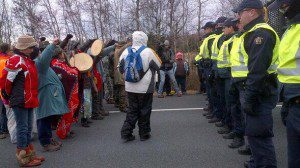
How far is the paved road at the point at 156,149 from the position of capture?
16.4 feet

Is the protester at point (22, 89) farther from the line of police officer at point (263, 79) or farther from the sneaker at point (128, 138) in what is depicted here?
the line of police officer at point (263, 79)

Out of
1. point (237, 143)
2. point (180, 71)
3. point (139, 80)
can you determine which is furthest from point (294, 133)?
point (180, 71)

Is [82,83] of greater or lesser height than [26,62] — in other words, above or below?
below

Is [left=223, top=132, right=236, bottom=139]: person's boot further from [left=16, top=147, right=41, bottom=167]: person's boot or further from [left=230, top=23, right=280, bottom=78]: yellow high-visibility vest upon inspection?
[left=16, top=147, right=41, bottom=167]: person's boot

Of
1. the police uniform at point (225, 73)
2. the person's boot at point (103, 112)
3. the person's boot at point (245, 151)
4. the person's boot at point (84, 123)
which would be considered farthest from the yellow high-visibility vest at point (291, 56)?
the person's boot at point (103, 112)

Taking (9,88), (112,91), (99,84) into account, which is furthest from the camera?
(112,91)

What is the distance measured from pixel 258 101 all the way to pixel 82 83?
14.2 ft

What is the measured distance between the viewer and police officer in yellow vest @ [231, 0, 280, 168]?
358 centimetres

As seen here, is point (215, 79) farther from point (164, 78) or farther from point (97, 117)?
point (164, 78)

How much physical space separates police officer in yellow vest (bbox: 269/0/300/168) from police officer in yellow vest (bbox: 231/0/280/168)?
0.57 metres

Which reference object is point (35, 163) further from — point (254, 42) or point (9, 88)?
point (254, 42)

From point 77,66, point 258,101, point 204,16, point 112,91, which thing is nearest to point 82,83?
point 77,66

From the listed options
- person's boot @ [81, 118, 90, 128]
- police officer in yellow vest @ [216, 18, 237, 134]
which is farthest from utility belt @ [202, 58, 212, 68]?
person's boot @ [81, 118, 90, 128]

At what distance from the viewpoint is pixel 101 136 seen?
22.1 ft
